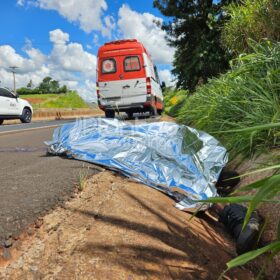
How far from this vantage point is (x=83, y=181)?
116 inches

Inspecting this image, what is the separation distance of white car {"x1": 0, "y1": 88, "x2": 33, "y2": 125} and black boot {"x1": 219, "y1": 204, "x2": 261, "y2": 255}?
13.7m

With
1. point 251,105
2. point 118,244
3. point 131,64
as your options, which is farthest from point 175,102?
point 118,244

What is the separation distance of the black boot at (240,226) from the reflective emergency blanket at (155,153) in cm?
32

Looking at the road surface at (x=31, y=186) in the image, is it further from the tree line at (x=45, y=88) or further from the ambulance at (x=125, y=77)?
the tree line at (x=45, y=88)

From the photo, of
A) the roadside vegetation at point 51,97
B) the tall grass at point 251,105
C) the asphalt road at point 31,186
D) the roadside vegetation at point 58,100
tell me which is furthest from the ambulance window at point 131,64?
the roadside vegetation at point 58,100

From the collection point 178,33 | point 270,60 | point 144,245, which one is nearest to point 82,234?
point 144,245

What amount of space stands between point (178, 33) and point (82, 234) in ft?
48.3

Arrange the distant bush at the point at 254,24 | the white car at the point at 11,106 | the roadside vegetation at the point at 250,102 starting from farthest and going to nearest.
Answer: the white car at the point at 11,106 < the distant bush at the point at 254,24 < the roadside vegetation at the point at 250,102

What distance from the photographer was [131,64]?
1201 cm

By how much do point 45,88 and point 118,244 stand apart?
7551 cm

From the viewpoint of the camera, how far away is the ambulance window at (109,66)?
39.5ft

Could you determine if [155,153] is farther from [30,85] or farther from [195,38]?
[30,85]

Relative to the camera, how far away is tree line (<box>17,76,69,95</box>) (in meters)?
66.8

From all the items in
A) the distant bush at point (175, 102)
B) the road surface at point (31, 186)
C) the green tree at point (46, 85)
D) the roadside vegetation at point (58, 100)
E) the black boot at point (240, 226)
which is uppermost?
the green tree at point (46, 85)
